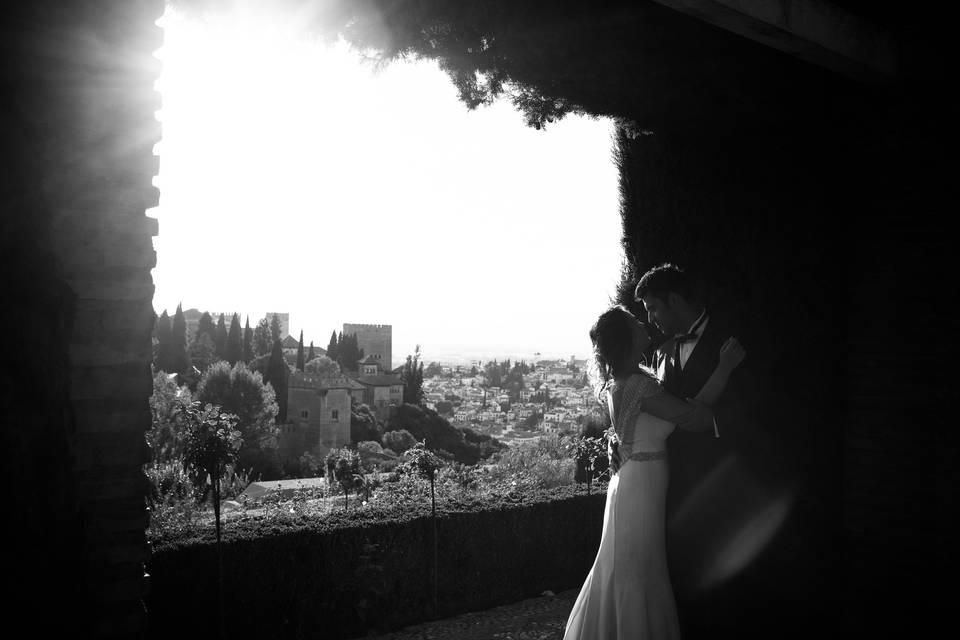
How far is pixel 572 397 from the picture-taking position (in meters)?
82.4

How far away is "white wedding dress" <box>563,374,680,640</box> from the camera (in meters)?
2.84

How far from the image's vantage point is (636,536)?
290cm

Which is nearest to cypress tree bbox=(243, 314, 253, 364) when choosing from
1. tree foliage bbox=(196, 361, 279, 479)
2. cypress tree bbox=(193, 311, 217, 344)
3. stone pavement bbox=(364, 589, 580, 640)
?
cypress tree bbox=(193, 311, 217, 344)

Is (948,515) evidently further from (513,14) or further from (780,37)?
(513,14)

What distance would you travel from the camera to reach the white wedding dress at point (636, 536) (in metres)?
2.84

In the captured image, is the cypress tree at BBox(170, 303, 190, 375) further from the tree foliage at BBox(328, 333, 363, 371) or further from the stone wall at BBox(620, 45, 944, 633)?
the stone wall at BBox(620, 45, 944, 633)

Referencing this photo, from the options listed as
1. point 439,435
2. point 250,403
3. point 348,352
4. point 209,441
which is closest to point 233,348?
point 348,352

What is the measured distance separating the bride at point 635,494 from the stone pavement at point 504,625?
3101 millimetres

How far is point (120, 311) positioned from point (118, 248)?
0.26m

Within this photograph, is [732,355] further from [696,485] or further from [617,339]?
[696,485]

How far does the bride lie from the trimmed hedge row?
383cm

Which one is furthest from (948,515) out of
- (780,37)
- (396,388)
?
(396,388)

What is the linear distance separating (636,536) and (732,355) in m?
0.91

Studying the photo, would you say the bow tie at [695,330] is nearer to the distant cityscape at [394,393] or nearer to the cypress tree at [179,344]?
the distant cityscape at [394,393]
